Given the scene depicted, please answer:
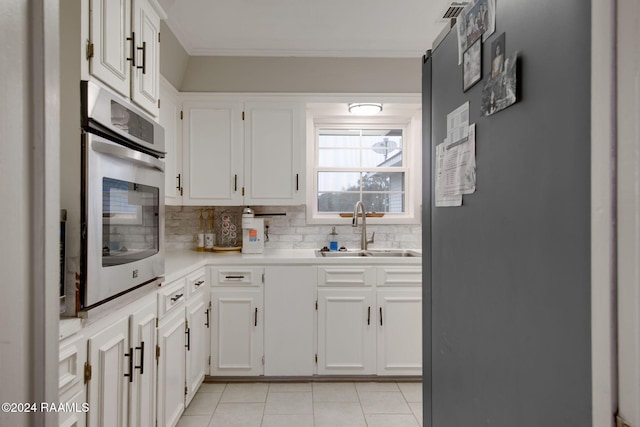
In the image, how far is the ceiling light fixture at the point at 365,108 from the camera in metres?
3.04

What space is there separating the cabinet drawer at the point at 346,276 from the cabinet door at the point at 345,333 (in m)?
0.07

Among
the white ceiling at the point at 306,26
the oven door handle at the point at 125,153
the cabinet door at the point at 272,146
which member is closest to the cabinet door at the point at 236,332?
the cabinet door at the point at 272,146

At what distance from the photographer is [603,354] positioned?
0.42 m

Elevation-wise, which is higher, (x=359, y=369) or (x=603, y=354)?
(x=603, y=354)

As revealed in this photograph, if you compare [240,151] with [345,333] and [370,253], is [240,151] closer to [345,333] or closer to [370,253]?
[370,253]

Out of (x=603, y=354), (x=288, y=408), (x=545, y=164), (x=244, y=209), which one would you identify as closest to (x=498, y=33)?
(x=545, y=164)

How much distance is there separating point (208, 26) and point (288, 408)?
8.54 ft

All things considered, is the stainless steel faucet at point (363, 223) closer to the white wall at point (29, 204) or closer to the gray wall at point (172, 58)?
the gray wall at point (172, 58)

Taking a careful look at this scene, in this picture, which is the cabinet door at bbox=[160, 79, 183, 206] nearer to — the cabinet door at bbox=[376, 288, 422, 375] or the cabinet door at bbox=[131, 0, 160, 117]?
the cabinet door at bbox=[131, 0, 160, 117]

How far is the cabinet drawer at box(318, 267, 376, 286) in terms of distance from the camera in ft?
8.75

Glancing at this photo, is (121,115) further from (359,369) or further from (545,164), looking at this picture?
(359,369)

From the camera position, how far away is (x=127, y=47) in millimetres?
1470

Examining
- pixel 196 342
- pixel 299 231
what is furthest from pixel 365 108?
pixel 196 342

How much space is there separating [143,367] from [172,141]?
1.74m
